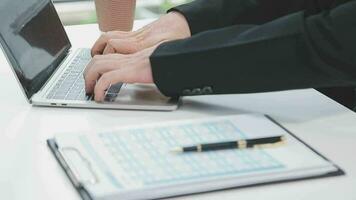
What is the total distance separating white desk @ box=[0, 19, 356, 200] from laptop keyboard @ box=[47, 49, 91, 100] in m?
0.04

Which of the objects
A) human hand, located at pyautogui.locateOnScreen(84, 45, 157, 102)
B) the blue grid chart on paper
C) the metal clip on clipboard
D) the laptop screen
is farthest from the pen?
the laptop screen

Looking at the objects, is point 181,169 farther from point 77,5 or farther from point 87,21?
point 77,5

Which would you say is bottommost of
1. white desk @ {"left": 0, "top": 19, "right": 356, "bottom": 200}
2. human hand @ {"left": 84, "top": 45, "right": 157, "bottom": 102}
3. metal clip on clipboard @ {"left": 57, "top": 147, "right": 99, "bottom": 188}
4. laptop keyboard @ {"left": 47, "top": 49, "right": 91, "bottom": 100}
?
white desk @ {"left": 0, "top": 19, "right": 356, "bottom": 200}

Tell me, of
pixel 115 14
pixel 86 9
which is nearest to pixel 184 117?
pixel 115 14

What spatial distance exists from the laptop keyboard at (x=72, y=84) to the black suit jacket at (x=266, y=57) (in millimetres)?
156

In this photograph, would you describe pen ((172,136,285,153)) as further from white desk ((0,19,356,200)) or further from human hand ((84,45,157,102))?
human hand ((84,45,157,102))

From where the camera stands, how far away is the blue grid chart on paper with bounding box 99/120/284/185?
2.09 feet

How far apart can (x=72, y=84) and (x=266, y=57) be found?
1.18 feet

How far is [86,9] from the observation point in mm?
1741

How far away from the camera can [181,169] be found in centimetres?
65

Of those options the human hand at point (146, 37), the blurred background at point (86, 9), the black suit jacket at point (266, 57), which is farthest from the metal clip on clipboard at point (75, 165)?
the blurred background at point (86, 9)

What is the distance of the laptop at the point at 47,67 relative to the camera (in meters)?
0.90

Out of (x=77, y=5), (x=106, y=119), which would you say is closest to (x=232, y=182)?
(x=106, y=119)

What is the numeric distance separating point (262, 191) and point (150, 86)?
1.19 feet
